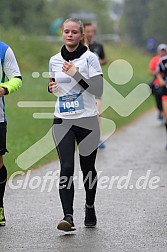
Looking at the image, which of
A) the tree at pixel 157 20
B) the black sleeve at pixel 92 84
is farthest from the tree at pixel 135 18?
the black sleeve at pixel 92 84

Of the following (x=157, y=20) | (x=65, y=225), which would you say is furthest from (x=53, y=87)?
(x=157, y=20)

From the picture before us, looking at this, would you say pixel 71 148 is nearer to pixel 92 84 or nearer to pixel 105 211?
pixel 92 84

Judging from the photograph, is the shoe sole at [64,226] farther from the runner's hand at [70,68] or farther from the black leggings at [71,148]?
the runner's hand at [70,68]

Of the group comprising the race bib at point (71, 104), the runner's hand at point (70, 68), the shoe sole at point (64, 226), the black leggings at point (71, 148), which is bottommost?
the shoe sole at point (64, 226)

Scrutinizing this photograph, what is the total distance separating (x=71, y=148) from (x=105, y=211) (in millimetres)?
1324

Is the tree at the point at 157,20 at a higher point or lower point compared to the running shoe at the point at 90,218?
lower

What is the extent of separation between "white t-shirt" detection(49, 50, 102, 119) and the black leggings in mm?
83

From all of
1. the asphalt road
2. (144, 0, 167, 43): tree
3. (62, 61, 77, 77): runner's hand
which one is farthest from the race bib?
(144, 0, 167, 43): tree

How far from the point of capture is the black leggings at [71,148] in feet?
23.6

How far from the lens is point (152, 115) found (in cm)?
2489

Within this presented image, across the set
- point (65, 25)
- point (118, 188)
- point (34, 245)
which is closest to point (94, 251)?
point (34, 245)

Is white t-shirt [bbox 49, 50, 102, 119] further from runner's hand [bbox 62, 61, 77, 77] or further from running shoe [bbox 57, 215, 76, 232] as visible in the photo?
running shoe [bbox 57, 215, 76, 232]

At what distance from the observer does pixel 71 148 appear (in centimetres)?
725

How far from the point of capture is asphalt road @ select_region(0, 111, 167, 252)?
22.2 feet
